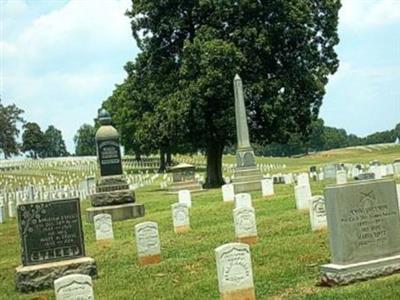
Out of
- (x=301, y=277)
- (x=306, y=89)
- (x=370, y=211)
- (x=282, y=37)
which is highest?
(x=282, y=37)

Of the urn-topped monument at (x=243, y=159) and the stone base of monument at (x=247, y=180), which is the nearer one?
the stone base of monument at (x=247, y=180)

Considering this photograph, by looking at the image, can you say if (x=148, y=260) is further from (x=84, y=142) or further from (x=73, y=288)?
(x=84, y=142)

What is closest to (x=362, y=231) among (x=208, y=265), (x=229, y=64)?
(x=208, y=265)

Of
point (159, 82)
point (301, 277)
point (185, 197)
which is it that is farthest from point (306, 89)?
point (301, 277)

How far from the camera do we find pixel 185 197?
845 inches

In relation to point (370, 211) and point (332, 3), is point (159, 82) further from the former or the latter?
point (370, 211)

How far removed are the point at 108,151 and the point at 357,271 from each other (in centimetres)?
1481

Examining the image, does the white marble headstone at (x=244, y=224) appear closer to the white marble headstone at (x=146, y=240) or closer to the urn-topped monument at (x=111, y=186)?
the white marble headstone at (x=146, y=240)

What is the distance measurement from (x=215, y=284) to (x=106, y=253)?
4993 mm

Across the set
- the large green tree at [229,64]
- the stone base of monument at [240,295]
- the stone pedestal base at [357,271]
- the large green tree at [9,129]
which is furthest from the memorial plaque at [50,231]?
the large green tree at [9,129]

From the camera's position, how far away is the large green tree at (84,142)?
143000 millimetres

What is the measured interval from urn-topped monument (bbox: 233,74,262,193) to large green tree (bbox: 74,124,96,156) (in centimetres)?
11392

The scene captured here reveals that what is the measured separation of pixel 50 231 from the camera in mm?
11508

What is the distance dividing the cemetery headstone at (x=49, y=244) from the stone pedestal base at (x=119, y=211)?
9.88 meters
